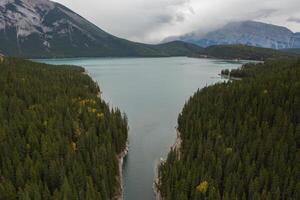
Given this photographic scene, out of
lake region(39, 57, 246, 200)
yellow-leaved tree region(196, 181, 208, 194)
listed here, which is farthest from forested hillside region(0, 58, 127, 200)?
yellow-leaved tree region(196, 181, 208, 194)

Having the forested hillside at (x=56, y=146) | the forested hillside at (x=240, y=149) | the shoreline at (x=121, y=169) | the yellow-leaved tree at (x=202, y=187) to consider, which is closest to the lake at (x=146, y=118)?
the shoreline at (x=121, y=169)

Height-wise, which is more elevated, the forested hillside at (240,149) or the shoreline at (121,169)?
the forested hillside at (240,149)

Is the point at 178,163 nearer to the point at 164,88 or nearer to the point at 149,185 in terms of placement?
the point at 149,185

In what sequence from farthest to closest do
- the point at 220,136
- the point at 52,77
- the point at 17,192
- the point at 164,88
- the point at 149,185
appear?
the point at 164,88
the point at 52,77
the point at 220,136
the point at 149,185
the point at 17,192

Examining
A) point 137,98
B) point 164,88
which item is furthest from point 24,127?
point 164,88

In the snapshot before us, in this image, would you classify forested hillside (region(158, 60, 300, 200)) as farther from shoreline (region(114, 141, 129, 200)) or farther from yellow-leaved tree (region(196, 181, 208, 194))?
shoreline (region(114, 141, 129, 200))

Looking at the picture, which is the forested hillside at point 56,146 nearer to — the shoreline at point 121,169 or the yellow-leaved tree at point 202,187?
the shoreline at point 121,169

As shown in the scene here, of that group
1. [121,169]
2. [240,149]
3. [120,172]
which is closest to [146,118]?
[121,169]
